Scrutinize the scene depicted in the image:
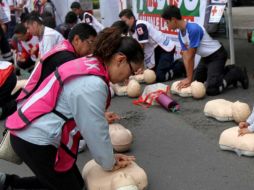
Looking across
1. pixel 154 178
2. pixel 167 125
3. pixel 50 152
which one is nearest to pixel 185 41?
pixel 167 125

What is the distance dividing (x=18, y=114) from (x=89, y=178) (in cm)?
72

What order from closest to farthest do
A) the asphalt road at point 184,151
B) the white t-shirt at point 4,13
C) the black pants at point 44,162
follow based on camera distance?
the black pants at point 44,162, the asphalt road at point 184,151, the white t-shirt at point 4,13

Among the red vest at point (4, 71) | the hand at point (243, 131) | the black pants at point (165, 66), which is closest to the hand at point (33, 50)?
the red vest at point (4, 71)

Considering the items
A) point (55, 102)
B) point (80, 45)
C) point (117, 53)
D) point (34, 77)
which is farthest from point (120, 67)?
point (80, 45)

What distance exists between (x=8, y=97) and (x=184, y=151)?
2468 millimetres

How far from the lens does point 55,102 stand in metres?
2.38

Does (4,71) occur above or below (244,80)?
above

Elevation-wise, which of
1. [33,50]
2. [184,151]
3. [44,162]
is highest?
[44,162]

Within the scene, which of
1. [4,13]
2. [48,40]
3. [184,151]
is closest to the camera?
[184,151]

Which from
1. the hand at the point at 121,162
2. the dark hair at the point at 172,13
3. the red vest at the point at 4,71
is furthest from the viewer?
the dark hair at the point at 172,13

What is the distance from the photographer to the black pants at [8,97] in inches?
197

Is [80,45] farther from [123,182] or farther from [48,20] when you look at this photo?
[48,20]

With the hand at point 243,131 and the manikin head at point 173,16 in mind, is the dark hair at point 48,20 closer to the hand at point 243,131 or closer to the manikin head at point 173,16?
the manikin head at point 173,16

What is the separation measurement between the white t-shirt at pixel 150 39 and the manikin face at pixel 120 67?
12.8 feet
